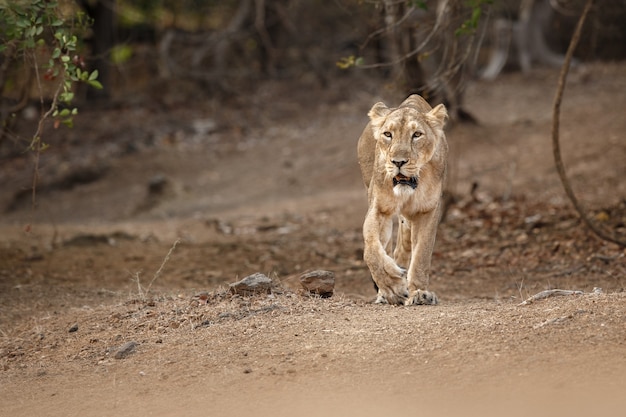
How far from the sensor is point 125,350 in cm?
665

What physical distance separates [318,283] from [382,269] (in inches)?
24.0

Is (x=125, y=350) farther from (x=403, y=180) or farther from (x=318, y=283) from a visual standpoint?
(x=403, y=180)

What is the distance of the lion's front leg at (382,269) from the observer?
7.30m

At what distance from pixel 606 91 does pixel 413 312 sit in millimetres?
13852

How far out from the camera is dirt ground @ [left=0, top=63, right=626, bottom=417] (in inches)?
223

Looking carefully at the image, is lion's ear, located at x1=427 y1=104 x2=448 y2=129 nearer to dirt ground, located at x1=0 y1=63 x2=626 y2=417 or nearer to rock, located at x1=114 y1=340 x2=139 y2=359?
dirt ground, located at x1=0 y1=63 x2=626 y2=417

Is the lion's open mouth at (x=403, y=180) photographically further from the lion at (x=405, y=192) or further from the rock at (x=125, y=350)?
the rock at (x=125, y=350)

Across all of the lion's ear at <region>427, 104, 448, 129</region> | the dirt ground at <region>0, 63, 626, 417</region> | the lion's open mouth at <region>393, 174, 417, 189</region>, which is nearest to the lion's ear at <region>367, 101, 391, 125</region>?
the lion's ear at <region>427, 104, 448, 129</region>

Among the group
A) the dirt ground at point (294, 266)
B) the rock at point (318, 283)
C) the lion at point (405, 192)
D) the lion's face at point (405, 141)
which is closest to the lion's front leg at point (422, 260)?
the lion at point (405, 192)

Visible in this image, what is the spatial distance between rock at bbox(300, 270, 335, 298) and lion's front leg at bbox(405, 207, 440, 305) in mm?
661

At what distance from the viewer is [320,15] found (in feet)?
80.9

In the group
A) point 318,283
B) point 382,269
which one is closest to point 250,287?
point 318,283

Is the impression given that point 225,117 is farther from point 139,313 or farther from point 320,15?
point 139,313

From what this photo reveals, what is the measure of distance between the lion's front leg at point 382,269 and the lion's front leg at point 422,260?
0.09 meters
